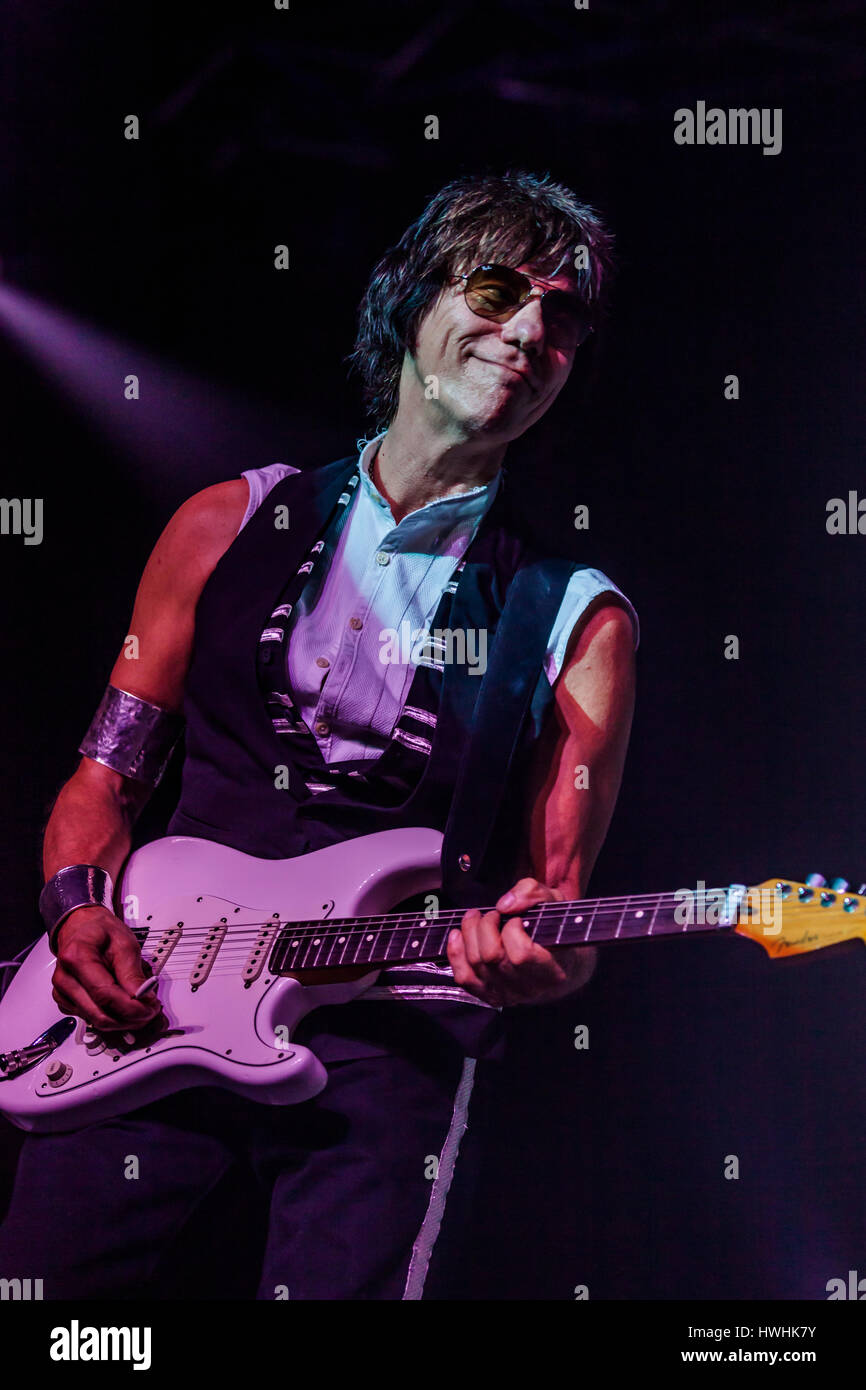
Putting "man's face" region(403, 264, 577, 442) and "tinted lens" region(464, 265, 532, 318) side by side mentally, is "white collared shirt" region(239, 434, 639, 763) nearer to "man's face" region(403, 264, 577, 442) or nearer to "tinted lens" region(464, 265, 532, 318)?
"man's face" region(403, 264, 577, 442)

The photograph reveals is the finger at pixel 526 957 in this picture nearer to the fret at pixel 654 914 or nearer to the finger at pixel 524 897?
the finger at pixel 524 897

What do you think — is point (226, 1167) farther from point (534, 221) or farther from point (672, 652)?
point (534, 221)

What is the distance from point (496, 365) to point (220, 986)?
113 cm

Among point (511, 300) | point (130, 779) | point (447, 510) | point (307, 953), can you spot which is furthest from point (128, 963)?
point (511, 300)

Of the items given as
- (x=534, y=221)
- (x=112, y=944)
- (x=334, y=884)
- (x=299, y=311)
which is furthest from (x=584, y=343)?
(x=112, y=944)

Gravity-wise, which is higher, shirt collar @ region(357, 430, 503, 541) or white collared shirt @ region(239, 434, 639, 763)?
shirt collar @ region(357, 430, 503, 541)

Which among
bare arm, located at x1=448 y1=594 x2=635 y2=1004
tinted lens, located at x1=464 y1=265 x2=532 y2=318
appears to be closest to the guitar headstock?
bare arm, located at x1=448 y1=594 x2=635 y2=1004

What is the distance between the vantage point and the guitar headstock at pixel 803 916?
1.58 meters

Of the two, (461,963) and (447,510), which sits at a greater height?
(447,510)

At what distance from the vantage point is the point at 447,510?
7.27 ft

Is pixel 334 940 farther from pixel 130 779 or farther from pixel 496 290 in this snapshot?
pixel 496 290

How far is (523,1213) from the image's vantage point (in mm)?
2066

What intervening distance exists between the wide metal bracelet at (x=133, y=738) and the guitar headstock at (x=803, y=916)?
1.07 m

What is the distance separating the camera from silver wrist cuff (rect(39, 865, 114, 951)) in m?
2.00
